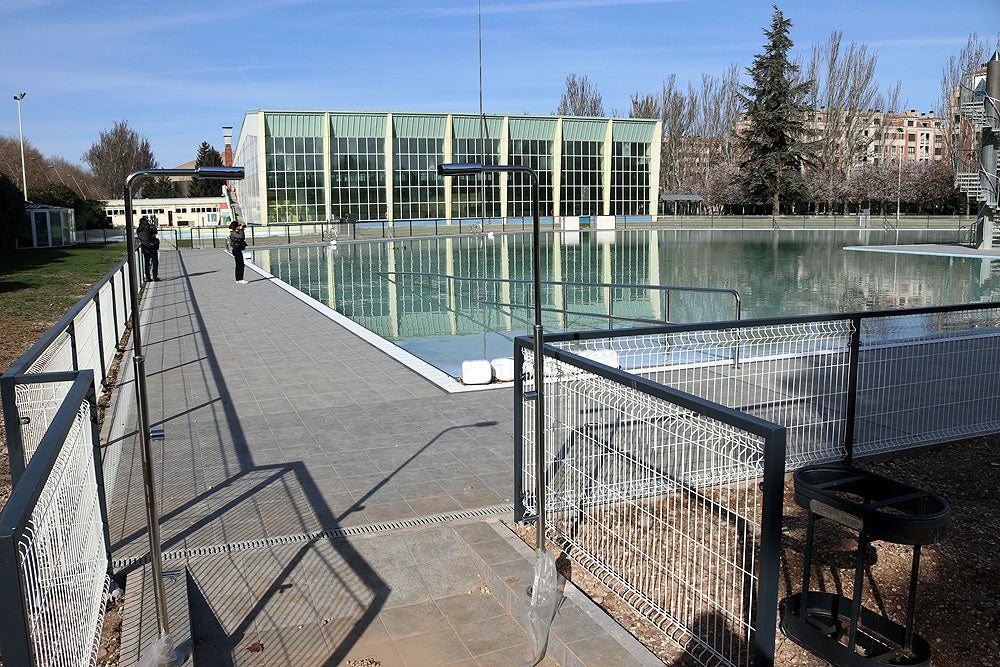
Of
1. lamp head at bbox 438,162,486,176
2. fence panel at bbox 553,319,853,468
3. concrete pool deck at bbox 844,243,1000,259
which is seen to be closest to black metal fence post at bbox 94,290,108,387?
fence panel at bbox 553,319,853,468

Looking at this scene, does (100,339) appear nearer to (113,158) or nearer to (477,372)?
(477,372)

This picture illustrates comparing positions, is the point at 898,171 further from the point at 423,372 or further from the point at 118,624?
the point at 118,624

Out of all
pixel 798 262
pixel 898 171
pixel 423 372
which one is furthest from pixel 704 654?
pixel 898 171

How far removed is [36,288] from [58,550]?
66.1 ft

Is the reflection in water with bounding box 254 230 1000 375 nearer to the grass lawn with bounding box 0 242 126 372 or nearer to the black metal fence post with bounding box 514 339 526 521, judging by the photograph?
the black metal fence post with bounding box 514 339 526 521

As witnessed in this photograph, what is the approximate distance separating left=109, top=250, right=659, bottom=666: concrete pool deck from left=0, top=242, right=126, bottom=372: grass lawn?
4418 millimetres

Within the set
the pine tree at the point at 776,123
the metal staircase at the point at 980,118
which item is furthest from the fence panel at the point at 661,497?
the pine tree at the point at 776,123

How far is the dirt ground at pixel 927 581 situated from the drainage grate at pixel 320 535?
0.50 meters

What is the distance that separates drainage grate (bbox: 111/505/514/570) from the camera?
15.3ft

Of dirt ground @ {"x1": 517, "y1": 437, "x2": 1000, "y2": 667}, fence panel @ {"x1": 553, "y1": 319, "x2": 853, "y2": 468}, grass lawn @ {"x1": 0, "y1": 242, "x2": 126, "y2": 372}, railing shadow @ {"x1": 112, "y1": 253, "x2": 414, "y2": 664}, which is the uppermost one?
fence panel @ {"x1": 553, "y1": 319, "x2": 853, "y2": 468}

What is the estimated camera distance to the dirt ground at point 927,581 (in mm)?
3643

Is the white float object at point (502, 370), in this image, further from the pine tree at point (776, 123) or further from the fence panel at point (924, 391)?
the pine tree at point (776, 123)

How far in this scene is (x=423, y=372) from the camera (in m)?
9.65

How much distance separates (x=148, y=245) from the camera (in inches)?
859
